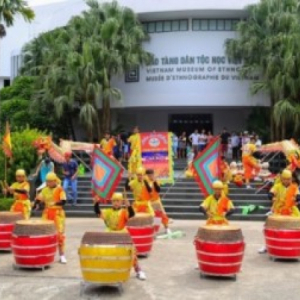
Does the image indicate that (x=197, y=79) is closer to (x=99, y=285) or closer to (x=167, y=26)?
(x=167, y=26)

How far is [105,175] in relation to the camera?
1225cm

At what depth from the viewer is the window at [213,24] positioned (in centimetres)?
3259

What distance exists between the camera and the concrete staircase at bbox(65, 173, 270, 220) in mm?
19500

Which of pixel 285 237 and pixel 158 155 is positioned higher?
pixel 158 155

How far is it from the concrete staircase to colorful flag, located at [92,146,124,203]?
24.3 feet

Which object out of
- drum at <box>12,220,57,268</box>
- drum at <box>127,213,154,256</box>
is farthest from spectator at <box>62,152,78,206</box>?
drum at <box>12,220,57,268</box>

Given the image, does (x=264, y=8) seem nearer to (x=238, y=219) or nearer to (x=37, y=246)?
(x=238, y=219)

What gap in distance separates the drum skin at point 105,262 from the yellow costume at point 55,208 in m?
2.46

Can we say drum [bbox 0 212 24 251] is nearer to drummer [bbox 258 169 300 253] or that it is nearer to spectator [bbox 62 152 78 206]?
drummer [bbox 258 169 300 253]

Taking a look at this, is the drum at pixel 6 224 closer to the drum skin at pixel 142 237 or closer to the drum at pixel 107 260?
the drum skin at pixel 142 237

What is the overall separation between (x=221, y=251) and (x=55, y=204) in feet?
10.4

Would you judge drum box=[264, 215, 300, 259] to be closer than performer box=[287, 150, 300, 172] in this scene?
Yes

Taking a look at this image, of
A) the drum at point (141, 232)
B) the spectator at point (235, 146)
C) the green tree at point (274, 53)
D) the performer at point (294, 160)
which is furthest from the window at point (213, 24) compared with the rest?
the drum at point (141, 232)

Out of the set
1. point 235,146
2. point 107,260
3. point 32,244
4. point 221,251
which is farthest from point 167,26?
point 107,260
